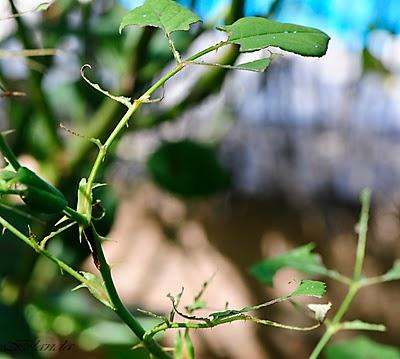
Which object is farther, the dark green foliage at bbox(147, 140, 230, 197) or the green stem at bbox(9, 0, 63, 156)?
the dark green foliage at bbox(147, 140, 230, 197)

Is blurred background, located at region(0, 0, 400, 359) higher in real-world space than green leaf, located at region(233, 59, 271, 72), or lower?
lower

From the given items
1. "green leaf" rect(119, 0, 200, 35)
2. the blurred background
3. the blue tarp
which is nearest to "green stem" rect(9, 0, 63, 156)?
the blue tarp

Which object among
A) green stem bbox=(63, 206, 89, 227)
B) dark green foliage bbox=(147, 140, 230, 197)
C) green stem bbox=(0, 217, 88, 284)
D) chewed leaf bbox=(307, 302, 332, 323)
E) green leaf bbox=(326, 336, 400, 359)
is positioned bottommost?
dark green foliage bbox=(147, 140, 230, 197)

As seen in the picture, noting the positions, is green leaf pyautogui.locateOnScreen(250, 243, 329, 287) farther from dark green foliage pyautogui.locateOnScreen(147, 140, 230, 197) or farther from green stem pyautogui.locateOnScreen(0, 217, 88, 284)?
dark green foliage pyautogui.locateOnScreen(147, 140, 230, 197)

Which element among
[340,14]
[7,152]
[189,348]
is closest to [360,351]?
[189,348]

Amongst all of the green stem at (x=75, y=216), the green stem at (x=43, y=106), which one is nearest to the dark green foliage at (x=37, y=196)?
the green stem at (x=75, y=216)

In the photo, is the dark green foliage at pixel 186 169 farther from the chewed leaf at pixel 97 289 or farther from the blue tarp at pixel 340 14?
the chewed leaf at pixel 97 289

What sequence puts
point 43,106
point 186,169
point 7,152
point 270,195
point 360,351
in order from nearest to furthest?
1. point 7,152
2. point 360,351
3. point 43,106
4. point 186,169
5. point 270,195

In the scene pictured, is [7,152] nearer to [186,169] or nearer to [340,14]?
[186,169]
